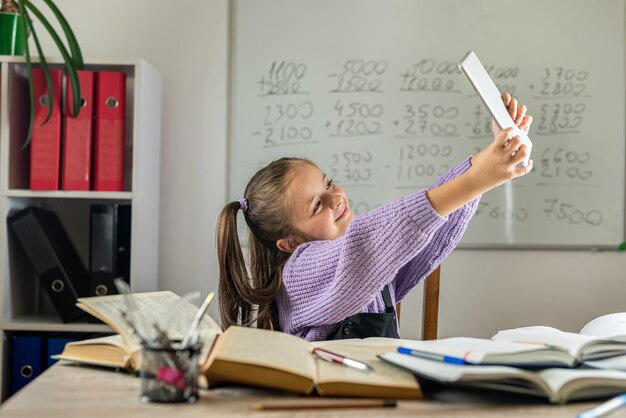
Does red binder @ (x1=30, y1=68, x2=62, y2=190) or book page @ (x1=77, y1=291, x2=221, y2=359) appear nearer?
book page @ (x1=77, y1=291, x2=221, y2=359)

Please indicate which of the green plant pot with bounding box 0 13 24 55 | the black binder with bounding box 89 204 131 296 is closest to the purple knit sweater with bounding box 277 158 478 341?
the black binder with bounding box 89 204 131 296

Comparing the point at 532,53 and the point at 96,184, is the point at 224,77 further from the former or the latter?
the point at 532,53

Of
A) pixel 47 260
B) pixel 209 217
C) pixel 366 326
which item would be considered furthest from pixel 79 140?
pixel 366 326

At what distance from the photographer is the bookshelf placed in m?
2.50

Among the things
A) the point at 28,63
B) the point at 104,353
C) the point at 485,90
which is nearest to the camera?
the point at 104,353

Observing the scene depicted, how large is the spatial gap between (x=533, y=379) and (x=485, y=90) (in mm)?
485

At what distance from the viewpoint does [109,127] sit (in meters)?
2.52

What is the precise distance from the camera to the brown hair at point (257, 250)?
1.62m

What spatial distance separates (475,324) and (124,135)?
133cm

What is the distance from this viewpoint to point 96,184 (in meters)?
2.53

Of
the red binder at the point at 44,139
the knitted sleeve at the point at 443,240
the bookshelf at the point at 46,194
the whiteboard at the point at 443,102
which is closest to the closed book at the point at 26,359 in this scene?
the bookshelf at the point at 46,194

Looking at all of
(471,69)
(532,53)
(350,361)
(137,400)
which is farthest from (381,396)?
(532,53)

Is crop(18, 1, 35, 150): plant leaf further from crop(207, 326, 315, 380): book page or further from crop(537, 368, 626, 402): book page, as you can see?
crop(537, 368, 626, 402): book page

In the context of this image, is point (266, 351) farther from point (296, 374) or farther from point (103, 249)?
point (103, 249)
